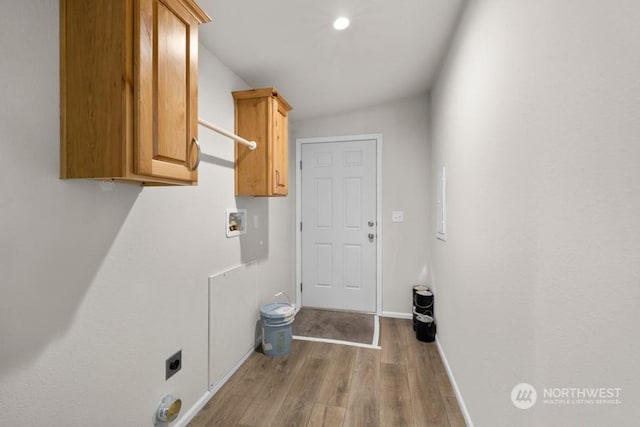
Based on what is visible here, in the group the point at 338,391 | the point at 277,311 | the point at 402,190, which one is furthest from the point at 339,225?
the point at 338,391

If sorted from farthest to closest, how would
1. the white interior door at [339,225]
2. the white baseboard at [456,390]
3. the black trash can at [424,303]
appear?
1. the white interior door at [339,225]
2. the black trash can at [424,303]
3. the white baseboard at [456,390]

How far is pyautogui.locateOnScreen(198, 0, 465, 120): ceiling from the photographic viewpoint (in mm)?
1679

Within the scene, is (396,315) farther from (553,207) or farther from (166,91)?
(166,91)

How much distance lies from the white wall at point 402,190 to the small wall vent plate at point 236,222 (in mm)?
1706

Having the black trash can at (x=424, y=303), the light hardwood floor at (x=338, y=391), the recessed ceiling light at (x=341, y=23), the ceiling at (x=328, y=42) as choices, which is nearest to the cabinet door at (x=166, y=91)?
the ceiling at (x=328, y=42)

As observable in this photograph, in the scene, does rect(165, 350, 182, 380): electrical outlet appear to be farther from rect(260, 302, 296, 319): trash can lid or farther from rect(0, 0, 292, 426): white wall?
rect(260, 302, 296, 319): trash can lid

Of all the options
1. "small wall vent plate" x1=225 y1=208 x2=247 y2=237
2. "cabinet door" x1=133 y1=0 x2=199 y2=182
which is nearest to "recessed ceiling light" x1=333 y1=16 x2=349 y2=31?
"cabinet door" x1=133 y1=0 x2=199 y2=182

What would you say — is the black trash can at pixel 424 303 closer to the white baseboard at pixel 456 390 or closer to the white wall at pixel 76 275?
the white baseboard at pixel 456 390

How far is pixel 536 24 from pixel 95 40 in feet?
5.05

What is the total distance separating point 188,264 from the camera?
1.78m

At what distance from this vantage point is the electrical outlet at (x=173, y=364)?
162cm

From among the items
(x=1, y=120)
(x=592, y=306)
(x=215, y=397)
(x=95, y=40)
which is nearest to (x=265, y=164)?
(x=95, y=40)

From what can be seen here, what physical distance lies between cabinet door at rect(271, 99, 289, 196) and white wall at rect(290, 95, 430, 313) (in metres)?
1.20

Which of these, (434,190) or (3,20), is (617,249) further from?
(434,190)
